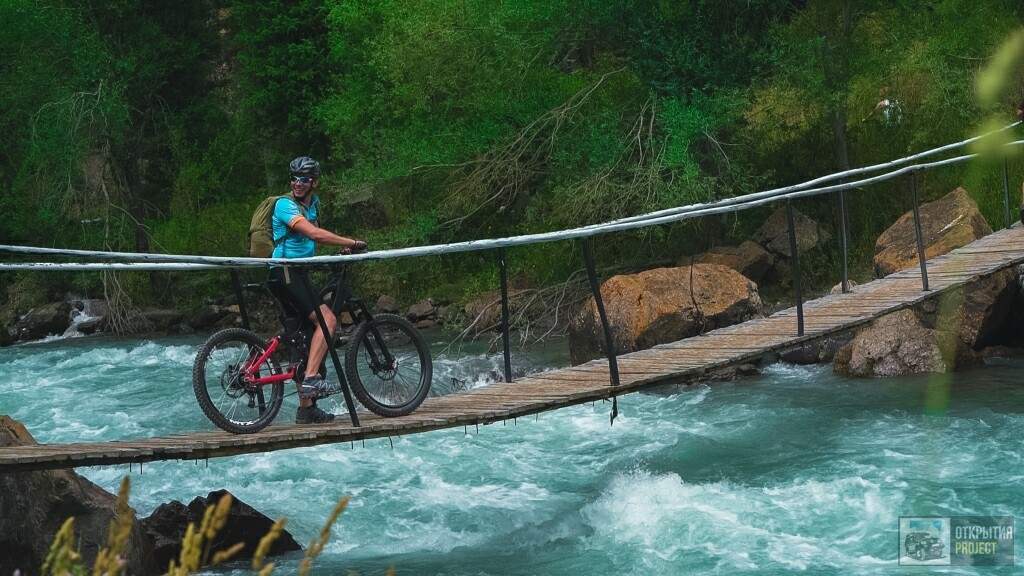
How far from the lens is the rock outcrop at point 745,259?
1959cm

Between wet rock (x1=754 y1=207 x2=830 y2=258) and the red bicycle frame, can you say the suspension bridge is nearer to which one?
the red bicycle frame

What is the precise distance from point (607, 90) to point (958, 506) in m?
13.3

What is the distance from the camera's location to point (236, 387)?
297 inches

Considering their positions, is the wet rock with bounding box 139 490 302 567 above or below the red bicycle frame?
below

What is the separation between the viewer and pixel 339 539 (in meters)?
9.73

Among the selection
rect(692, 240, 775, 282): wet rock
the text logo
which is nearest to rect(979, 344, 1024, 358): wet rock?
rect(692, 240, 775, 282): wet rock

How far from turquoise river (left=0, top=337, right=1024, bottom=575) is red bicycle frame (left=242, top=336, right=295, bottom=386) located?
6.15ft

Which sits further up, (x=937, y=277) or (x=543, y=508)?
(x=937, y=277)

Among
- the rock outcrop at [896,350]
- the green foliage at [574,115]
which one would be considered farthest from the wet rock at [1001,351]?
the green foliage at [574,115]

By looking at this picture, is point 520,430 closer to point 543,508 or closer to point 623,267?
point 543,508

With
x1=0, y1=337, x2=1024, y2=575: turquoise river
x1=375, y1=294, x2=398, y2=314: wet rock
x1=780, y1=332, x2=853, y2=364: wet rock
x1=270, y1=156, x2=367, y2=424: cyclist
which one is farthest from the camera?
x1=375, y1=294, x2=398, y2=314: wet rock

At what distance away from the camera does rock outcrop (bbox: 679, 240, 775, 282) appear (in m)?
19.6

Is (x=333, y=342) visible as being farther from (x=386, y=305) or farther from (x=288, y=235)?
(x=386, y=305)

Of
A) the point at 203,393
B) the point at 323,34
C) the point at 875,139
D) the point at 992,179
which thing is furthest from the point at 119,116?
the point at 203,393
